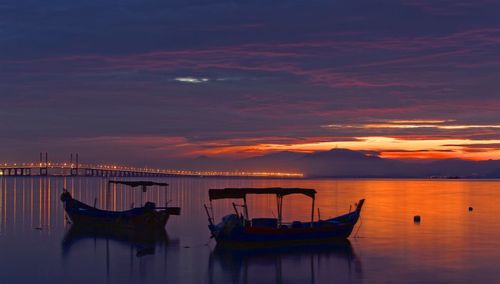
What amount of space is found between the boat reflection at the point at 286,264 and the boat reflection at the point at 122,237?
3313 mm

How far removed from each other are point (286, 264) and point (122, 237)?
10616 mm

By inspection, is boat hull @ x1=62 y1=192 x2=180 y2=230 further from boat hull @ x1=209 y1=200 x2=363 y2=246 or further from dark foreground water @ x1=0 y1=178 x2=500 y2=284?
boat hull @ x1=209 y1=200 x2=363 y2=246

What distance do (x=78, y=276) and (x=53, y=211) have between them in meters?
29.7

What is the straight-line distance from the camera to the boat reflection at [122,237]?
29.0 meters

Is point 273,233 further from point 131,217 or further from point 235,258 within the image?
point 131,217

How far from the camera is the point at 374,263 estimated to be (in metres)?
25.2

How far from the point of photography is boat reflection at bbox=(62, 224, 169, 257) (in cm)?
2897

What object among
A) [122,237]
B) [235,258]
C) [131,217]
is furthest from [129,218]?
[235,258]

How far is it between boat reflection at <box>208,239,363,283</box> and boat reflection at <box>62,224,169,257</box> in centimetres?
331

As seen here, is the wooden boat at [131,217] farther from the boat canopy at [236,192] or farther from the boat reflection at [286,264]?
the boat reflection at [286,264]

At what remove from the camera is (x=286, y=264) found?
24812mm

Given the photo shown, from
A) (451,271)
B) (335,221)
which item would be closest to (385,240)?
(335,221)

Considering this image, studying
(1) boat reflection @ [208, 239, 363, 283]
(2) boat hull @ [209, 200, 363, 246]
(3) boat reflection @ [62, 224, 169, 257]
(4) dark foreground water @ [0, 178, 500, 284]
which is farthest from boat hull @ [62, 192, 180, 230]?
(1) boat reflection @ [208, 239, 363, 283]

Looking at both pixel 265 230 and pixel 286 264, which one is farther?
pixel 265 230
